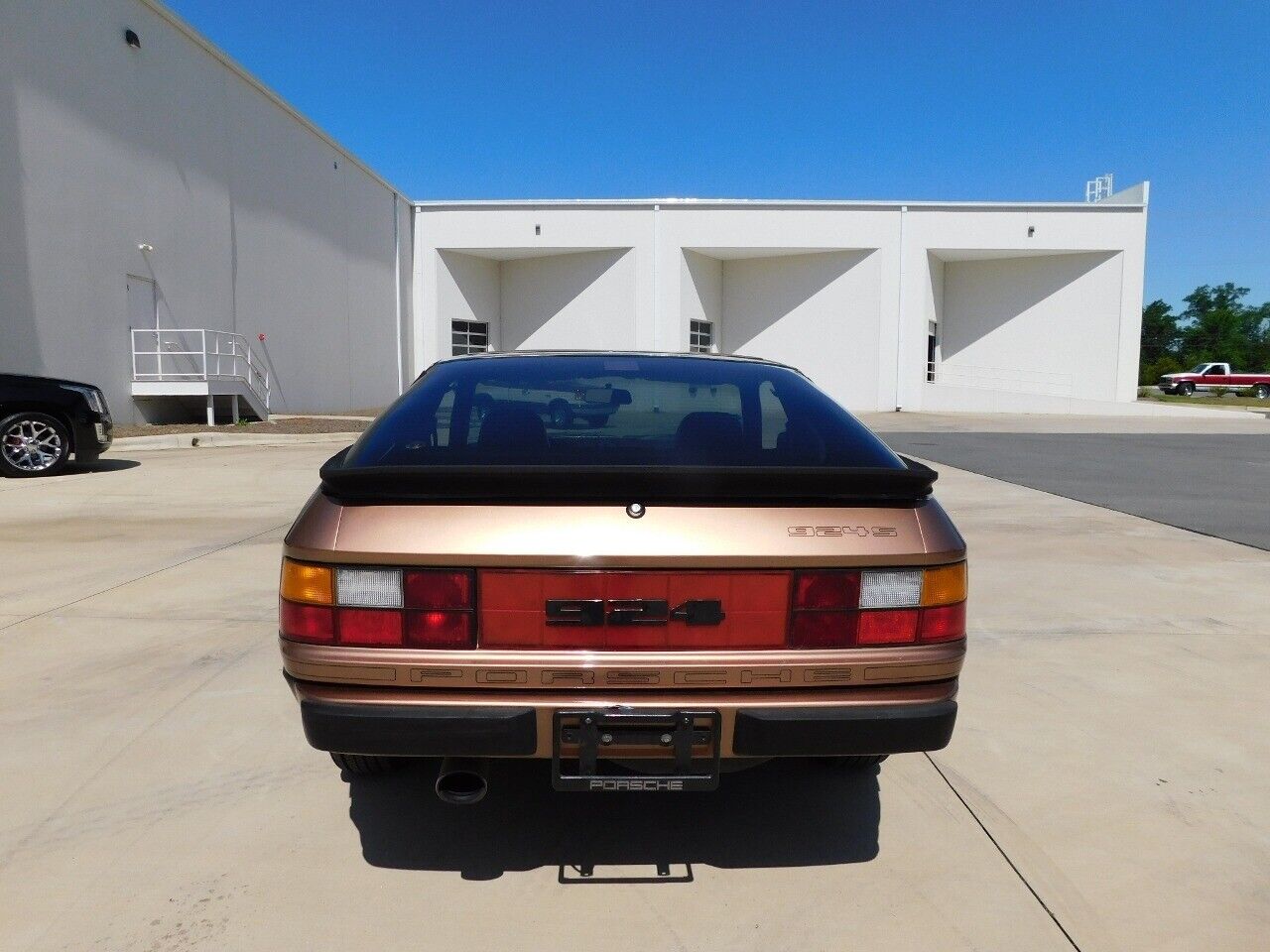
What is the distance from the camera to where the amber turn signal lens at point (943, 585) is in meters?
2.23

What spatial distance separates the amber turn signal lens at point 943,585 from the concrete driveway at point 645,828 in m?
0.77

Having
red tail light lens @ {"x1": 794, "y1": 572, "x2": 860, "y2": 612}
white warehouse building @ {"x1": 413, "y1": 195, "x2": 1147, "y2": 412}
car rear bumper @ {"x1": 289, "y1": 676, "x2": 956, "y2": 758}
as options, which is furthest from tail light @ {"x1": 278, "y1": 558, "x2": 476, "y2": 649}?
white warehouse building @ {"x1": 413, "y1": 195, "x2": 1147, "y2": 412}

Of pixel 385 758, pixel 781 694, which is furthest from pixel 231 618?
pixel 781 694

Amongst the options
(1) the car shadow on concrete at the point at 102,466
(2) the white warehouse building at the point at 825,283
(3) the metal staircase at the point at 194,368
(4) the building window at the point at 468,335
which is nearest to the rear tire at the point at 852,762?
(1) the car shadow on concrete at the point at 102,466

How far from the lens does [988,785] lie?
2.91 meters

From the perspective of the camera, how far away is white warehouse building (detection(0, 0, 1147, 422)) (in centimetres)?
1506

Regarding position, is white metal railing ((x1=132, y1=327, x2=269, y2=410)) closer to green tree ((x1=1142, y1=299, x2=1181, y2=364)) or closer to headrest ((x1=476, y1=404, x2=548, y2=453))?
headrest ((x1=476, y1=404, x2=548, y2=453))

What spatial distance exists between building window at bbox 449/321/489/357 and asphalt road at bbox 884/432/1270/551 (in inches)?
627

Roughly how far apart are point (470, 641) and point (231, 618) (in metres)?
3.05

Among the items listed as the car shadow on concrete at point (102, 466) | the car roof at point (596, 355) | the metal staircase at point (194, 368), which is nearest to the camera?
the car roof at point (596, 355)

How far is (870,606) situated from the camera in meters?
2.20

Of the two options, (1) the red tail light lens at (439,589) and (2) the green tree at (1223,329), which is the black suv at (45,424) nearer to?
(1) the red tail light lens at (439,589)

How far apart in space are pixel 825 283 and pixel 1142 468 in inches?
703

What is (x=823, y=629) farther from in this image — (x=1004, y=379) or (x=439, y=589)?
(x=1004, y=379)
